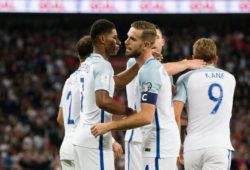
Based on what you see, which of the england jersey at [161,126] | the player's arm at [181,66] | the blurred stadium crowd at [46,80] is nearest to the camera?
the england jersey at [161,126]

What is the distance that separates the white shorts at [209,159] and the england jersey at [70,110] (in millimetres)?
1268

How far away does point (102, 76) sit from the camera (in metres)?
6.27

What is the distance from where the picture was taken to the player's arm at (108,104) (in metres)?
6.14

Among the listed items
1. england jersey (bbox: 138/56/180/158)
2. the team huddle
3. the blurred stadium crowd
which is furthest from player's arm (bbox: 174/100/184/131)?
the blurred stadium crowd

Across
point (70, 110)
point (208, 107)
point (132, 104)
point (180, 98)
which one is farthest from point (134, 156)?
point (208, 107)

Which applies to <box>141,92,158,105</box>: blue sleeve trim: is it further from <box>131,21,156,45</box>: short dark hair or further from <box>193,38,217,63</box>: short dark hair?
<box>193,38,217,63</box>: short dark hair

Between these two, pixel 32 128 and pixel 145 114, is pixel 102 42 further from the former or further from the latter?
pixel 32 128

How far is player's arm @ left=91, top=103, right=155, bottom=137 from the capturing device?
605 cm

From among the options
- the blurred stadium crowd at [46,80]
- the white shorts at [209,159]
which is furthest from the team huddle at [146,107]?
the blurred stadium crowd at [46,80]

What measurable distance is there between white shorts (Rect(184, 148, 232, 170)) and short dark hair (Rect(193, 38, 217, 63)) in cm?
91

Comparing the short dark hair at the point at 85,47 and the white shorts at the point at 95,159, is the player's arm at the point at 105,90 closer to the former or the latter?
the white shorts at the point at 95,159

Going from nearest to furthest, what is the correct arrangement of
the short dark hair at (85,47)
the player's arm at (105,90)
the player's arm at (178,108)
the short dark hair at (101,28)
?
the player's arm at (105,90), the short dark hair at (101,28), the player's arm at (178,108), the short dark hair at (85,47)

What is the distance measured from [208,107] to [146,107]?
118 centimetres

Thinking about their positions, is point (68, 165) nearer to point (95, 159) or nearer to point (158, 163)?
point (95, 159)
